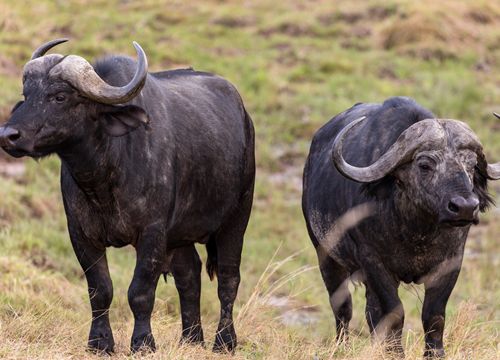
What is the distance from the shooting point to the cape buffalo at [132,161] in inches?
233

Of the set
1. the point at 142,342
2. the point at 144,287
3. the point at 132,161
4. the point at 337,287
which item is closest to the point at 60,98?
the point at 132,161

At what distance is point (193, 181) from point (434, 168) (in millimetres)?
1481

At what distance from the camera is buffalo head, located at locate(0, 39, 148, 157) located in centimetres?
578

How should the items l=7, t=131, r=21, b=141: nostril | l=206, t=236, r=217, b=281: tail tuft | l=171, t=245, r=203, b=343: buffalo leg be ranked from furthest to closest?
l=206, t=236, r=217, b=281: tail tuft < l=171, t=245, r=203, b=343: buffalo leg < l=7, t=131, r=21, b=141: nostril

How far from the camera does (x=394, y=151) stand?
631 centimetres

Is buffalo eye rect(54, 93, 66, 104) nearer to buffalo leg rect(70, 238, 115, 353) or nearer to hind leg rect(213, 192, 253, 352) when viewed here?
buffalo leg rect(70, 238, 115, 353)

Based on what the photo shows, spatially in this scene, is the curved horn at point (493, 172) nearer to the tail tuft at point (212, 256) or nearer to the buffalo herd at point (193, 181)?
the buffalo herd at point (193, 181)

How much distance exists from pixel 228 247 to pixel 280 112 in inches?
315

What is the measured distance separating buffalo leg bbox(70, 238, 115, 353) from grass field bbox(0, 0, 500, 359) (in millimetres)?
137

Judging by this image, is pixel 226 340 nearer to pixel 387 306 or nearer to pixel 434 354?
pixel 387 306

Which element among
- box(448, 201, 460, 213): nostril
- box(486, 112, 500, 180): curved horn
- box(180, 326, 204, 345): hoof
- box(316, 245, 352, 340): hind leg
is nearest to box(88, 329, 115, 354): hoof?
box(180, 326, 204, 345): hoof

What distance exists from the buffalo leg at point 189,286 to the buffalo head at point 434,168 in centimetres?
158

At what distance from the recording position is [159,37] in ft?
59.1

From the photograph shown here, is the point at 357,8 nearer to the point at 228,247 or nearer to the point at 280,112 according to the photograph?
the point at 280,112
